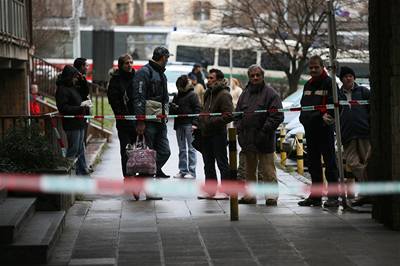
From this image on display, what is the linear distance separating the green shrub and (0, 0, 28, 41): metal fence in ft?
13.9

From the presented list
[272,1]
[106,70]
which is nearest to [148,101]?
[272,1]

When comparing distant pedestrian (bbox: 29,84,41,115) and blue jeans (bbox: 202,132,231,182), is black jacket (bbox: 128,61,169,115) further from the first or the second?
distant pedestrian (bbox: 29,84,41,115)

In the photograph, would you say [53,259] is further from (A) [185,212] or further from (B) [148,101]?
(B) [148,101]

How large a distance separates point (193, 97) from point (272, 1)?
15.4 metres

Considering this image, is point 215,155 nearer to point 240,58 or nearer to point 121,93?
point 121,93

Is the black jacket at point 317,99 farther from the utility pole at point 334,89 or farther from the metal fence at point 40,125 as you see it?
the metal fence at point 40,125

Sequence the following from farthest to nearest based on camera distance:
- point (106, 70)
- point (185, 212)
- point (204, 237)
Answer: point (106, 70), point (185, 212), point (204, 237)

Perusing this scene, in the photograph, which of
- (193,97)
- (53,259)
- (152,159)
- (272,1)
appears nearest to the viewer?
(53,259)

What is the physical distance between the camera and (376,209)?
10.6 metres

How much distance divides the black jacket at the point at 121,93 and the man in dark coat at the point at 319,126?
8.58ft

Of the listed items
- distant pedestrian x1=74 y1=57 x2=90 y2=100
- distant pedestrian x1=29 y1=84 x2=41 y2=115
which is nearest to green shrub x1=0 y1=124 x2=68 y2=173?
distant pedestrian x1=74 y1=57 x2=90 y2=100

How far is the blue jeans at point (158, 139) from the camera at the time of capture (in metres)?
13.0

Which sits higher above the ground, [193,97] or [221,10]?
[221,10]

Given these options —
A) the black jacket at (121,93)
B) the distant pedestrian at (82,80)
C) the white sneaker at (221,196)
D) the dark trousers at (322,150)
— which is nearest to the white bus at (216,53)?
the distant pedestrian at (82,80)
